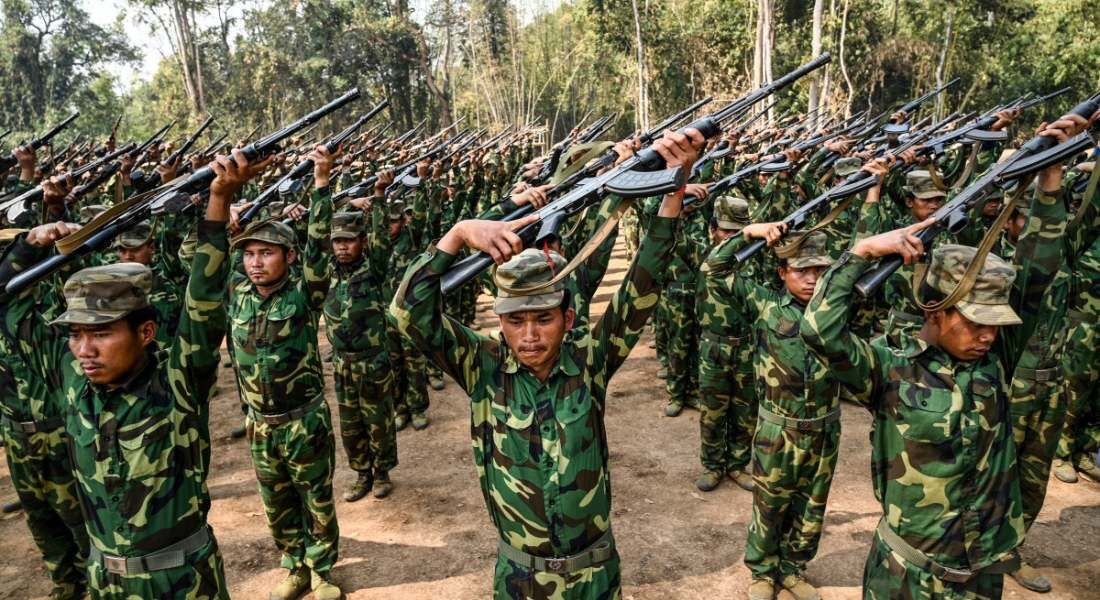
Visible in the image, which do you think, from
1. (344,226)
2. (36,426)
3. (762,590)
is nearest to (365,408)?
(344,226)

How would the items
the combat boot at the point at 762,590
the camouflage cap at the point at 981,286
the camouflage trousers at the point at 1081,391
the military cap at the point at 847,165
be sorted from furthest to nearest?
1. the military cap at the point at 847,165
2. the camouflage trousers at the point at 1081,391
3. the combat boot at the point at 762,590
4. the camouflage cap at the point at 981,286

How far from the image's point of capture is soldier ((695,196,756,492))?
6148mm

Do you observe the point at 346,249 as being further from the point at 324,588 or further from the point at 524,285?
the point at 524,285

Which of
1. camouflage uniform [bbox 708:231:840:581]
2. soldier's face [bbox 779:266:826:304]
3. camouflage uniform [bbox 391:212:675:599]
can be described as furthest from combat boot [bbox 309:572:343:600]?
soldier's face [bbox 779:266:826:304]

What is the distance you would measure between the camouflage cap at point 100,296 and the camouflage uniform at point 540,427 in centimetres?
120

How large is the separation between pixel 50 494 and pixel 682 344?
6179mm

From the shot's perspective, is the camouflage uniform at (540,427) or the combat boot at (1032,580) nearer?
the camouflage uniform at (540,427)

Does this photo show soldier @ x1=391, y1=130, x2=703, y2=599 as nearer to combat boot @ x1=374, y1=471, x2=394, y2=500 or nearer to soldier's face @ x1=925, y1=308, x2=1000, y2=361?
soldier's face @ x1=925, y1=308, x2=1000, y2=361

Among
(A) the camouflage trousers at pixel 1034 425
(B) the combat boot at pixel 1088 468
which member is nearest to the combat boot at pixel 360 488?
(A) the camouflage trousers at pixel 1034 425

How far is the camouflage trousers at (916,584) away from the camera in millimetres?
2982

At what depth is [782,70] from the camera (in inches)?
1156

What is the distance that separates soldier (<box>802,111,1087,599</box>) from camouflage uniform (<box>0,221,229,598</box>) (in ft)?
8.85

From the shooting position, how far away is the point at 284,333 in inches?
185

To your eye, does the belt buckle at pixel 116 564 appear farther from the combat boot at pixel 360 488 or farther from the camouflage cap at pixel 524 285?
the combat boot at pixel 360 488
